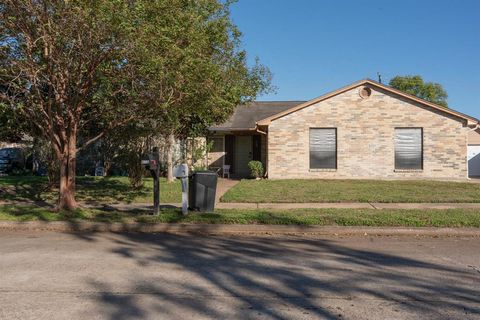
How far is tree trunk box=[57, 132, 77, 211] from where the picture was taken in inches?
461

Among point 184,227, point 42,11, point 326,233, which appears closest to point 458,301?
point 326,233

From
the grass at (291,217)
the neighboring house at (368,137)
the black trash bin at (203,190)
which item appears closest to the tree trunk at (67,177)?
the grass at (291,217)

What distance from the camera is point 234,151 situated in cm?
2647

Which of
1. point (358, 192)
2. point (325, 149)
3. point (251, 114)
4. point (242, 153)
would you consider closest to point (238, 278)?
point (358, 192)

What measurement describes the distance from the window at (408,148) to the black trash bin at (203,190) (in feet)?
39.3

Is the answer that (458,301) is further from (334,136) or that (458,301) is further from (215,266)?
(334,136)

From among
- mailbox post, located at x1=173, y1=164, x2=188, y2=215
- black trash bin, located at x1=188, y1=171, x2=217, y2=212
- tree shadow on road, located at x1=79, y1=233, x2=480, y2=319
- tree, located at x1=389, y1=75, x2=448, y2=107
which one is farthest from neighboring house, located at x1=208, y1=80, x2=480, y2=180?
tree, located at x1=389, y1=75, x2=448, y2=107

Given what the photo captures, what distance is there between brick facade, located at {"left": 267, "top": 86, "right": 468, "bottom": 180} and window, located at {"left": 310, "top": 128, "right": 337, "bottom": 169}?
22 centimetres

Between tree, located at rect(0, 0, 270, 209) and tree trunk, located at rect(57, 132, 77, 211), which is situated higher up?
tree, located at rect(0, 0, 270, 209)

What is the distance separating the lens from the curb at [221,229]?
31.5ft

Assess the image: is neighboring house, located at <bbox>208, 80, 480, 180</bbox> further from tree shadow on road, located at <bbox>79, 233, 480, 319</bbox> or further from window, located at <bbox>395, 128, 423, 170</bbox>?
tree shadow on road, located at <bbox>79, 233, 480, 319</bbox>

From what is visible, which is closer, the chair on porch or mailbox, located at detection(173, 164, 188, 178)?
mailbox, located at detection(173, 164, 188, 178)

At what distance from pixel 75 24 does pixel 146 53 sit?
1470mm

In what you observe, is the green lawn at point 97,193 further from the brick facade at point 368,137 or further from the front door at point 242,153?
the front door at point 242,153
